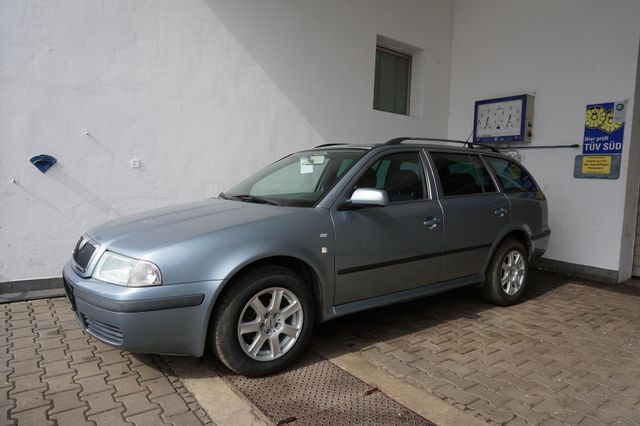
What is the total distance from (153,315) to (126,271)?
33 centimetres

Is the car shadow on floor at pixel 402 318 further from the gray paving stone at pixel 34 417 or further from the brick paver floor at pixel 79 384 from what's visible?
the gray paving stone at pixel 34 417

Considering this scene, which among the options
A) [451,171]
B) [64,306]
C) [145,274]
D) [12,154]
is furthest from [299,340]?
[12,154]

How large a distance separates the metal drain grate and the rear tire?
2.26m

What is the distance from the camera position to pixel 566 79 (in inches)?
263

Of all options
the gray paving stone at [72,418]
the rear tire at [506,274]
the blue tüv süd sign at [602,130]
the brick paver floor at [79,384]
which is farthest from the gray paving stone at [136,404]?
the blue tüv süd sign at [602,130]

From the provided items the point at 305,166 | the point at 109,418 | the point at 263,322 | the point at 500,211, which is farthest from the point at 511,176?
the point at 109,418

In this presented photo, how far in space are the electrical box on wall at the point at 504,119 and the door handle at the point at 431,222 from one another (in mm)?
3939

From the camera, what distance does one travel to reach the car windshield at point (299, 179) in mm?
3619

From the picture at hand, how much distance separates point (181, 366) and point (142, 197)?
2.54 meters

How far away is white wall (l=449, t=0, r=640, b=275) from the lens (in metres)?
6.14

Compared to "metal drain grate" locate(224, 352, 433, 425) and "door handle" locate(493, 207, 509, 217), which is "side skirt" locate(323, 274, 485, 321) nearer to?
"metal drain grate" locate(224, 352, 433, 425)

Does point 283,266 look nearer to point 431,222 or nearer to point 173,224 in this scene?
point 173,224

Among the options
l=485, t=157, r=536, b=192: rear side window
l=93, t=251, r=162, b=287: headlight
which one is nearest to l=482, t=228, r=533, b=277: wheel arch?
l=485, t=157, r=536, b=192: rear side window

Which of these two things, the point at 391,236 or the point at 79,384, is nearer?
the point at 79,384
